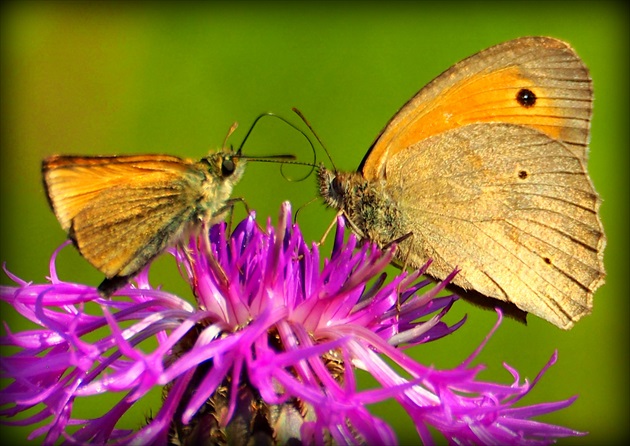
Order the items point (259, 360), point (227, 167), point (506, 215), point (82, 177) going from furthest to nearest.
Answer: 1. point (506, 215)
2. point (227, 167)
3. point (82, 177)
4. point (259, 360)

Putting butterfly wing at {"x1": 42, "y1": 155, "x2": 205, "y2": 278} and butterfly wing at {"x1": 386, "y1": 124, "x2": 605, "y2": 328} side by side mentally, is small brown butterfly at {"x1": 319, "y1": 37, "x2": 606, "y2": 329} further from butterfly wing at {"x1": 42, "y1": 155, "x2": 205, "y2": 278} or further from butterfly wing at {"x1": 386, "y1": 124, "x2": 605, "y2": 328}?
butterfly wing at {"x1": 42, "y1": 155, "x2": 205, "y2": 278}

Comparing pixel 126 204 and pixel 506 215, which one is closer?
pixel 126 204

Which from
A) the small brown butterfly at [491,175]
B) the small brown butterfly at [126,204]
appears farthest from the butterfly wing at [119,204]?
the small brown butterfly at [491,175]

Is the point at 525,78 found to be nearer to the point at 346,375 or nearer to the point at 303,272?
the point at 303,272

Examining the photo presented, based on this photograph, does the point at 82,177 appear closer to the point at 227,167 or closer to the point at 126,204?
the point at 126,204

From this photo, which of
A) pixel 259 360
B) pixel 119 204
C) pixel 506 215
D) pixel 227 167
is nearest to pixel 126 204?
pixel 119 204

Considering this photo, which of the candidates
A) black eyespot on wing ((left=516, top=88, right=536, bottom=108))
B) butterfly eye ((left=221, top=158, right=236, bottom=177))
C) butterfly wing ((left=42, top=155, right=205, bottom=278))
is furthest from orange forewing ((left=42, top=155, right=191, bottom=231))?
black eyespot on wing ((left=516, top=88, right=536, bottom=108))
